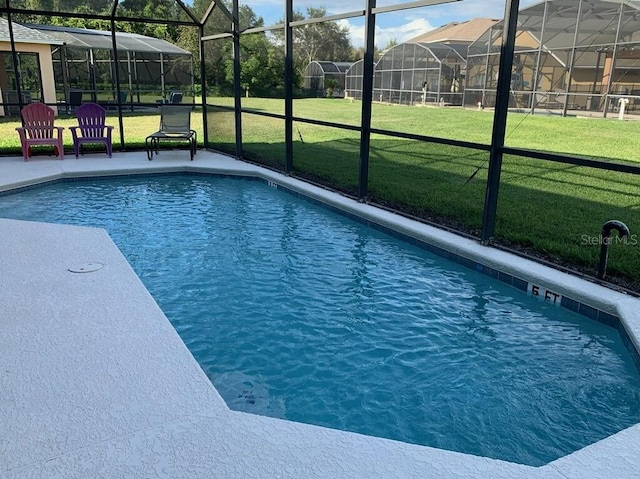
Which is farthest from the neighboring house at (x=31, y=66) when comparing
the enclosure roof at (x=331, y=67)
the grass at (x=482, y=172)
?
the enclosure roof at (x=331, y=67)

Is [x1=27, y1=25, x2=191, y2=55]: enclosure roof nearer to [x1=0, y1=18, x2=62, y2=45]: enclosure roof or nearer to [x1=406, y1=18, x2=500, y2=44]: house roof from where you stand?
[x1=0, y1=18, x2=62, y2=45]: enclosure roof

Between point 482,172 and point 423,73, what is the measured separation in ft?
34.0

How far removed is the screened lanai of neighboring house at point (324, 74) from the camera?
23.8m

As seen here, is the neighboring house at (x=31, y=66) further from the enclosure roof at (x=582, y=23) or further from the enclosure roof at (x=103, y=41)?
the enclosure roof at (x=582, y=23)

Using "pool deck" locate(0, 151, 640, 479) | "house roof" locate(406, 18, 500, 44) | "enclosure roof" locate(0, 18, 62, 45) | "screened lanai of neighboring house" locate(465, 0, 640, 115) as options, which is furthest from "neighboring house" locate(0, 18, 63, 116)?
"pool deck" locate(0, 151, 640, 479)

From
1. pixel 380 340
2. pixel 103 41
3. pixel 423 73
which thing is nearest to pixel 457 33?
pixel 423 73

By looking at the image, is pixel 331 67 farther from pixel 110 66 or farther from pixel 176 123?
pixel 176 123

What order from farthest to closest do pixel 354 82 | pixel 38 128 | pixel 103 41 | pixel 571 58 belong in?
pixel 354 82 < pixel 103 41 < pixel 571 58 < pixel 38 128

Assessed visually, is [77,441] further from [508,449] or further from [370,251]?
[370,251]

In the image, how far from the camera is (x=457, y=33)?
63.5 feet

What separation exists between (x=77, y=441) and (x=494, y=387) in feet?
6.71

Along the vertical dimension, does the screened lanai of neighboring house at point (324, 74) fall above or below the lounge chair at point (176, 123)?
above

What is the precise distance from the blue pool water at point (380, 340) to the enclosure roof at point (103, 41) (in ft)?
43.1

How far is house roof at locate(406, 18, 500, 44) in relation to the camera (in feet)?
62.3
